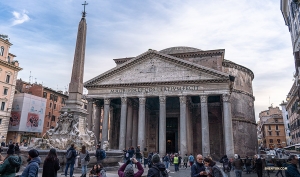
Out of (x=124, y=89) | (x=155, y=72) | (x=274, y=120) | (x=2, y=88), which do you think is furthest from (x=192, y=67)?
(x=274, y=120)

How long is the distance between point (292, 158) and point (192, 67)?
16875 millimetres

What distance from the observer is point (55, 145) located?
7.86 metres

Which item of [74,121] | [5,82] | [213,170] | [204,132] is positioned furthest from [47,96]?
[213,170]

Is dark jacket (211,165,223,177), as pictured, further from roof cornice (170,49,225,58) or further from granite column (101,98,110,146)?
roof cornice (170,49,225,58)

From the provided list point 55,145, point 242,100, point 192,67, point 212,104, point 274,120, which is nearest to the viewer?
point 55,145

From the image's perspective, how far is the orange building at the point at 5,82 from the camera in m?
25.8

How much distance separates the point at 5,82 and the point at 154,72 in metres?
17.5

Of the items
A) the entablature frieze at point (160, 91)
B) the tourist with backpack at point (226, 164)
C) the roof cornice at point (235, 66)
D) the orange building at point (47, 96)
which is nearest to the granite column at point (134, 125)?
the entablature frieze at point (160, 91)

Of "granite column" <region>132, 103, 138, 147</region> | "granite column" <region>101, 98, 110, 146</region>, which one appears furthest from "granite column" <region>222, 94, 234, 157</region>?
"granite column" <region>101, 98, 110, 146</region>

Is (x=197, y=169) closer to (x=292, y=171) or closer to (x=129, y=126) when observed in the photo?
(x=292, y=171)

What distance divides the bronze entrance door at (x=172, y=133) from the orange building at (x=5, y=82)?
1805cm

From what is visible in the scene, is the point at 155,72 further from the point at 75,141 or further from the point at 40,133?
the point at 40,133

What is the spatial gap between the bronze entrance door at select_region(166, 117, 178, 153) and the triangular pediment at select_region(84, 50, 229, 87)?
738 centimetres

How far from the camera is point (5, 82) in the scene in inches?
1043
